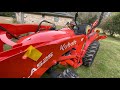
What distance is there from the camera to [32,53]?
1.96 m

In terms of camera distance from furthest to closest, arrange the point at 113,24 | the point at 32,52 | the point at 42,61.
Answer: the point at 113,24 → the point at 42,61 → the point at 32,52

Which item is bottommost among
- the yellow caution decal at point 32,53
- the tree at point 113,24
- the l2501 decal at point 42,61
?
the tree at point 113,24

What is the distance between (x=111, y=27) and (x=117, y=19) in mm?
1019

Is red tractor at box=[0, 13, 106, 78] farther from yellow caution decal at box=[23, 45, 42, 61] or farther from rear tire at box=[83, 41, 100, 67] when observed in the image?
rear tire at box=[83, 41, 100, 67]

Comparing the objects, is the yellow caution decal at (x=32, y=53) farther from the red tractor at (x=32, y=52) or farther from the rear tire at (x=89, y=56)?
the rear tire at (x=89, y=56)

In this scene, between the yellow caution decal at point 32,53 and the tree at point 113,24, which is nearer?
the yellow caution decal at point 32,53

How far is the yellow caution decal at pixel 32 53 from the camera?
1909 mm

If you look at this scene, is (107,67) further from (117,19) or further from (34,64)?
(117,19)

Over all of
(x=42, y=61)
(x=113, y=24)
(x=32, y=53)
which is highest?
(x=32, y=53)

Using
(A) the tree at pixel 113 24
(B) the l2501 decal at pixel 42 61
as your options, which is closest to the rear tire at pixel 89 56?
(B) the l2501 decal at pixel 42 61

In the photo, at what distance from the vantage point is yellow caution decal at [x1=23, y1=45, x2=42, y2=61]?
1909mm

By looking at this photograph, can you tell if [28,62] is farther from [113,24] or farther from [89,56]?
[113,24]

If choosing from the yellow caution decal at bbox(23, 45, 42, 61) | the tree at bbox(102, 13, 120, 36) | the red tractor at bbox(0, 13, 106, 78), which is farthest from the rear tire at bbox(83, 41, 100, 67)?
the tree at bbox(102, 13, 120, 36)

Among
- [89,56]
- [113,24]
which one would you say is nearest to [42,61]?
[89,56]
